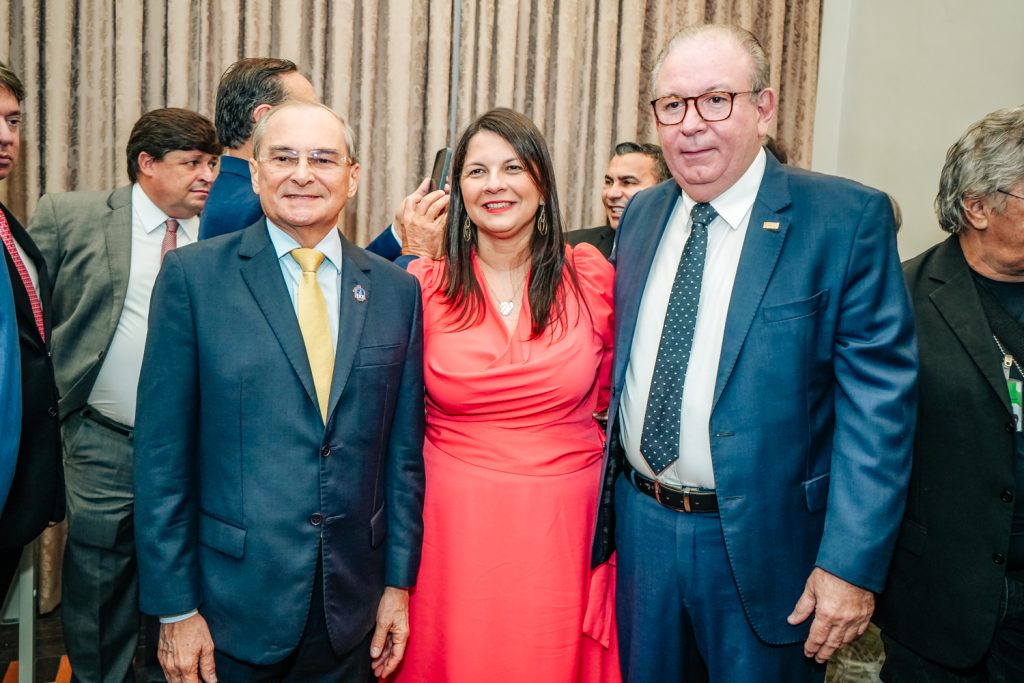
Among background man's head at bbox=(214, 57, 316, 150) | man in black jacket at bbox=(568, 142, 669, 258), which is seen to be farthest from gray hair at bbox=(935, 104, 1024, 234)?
background man's head at bbox=(214, 57, 316, 150)

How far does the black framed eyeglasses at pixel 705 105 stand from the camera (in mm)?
1698

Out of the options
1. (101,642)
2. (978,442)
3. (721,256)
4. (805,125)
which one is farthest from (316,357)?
(805,125)

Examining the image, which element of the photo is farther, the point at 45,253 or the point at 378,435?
the point at 45,253

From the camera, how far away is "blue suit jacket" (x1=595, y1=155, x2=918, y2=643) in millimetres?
1559

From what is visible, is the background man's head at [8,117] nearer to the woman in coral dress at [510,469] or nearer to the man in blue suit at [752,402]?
the woman in coral dress at [510,469]

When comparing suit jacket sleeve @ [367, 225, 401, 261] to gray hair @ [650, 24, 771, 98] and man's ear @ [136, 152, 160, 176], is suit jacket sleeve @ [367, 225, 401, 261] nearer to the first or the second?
man's ear @ [136, 152, 160, 176]

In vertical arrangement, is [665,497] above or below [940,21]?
below

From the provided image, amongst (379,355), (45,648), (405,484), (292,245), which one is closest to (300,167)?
(292,245)

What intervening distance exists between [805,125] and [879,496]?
3057 millimetres

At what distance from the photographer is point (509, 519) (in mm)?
1815

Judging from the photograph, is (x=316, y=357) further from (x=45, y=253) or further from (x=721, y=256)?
(x=45, y=253)

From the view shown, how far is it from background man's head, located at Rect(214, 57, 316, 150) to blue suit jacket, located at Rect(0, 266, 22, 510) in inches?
32.9

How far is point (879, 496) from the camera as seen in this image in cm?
156

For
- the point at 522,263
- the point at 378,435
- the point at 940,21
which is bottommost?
the point at 378,435
